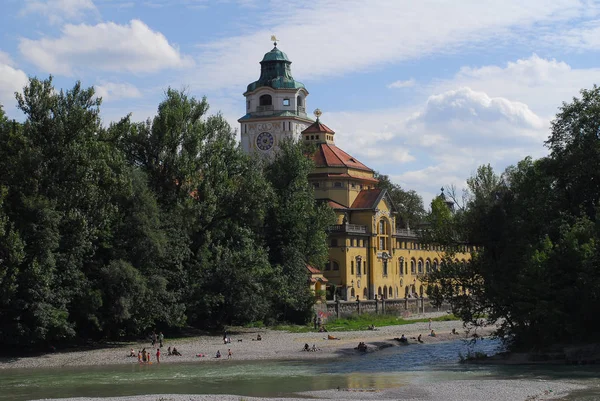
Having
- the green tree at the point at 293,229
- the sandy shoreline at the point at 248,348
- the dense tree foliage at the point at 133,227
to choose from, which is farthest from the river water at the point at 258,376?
the green tree at the point at 293,229

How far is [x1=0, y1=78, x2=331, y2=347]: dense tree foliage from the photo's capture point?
5616 centimetres

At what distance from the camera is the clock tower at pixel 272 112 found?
126625 millimetres

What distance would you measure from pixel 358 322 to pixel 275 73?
52593 millimetres

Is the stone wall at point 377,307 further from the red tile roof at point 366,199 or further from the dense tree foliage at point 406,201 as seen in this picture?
the dense tree foliage at point 406,201

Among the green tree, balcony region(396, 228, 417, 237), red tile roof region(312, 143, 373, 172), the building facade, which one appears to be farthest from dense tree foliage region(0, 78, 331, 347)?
balcony region(396, 228, 417, 237)

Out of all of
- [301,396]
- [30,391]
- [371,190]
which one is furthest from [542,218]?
[371,190]

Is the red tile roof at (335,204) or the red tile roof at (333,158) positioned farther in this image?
the red tile roof at (333,158)

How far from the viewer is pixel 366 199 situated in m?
106

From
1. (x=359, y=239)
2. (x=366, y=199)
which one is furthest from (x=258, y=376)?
(x=366, y=199)

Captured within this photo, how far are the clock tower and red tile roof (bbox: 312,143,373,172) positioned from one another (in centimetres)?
1717

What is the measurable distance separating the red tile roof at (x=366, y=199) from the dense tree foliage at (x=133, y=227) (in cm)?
2415

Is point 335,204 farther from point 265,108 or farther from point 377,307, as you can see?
point 265,108

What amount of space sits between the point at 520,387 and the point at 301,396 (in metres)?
10.5

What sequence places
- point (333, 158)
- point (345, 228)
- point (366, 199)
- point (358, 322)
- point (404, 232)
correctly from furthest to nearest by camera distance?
point (404, 232), point (333, 158), point (366, 199), point (345, 228), point (358, 322)
